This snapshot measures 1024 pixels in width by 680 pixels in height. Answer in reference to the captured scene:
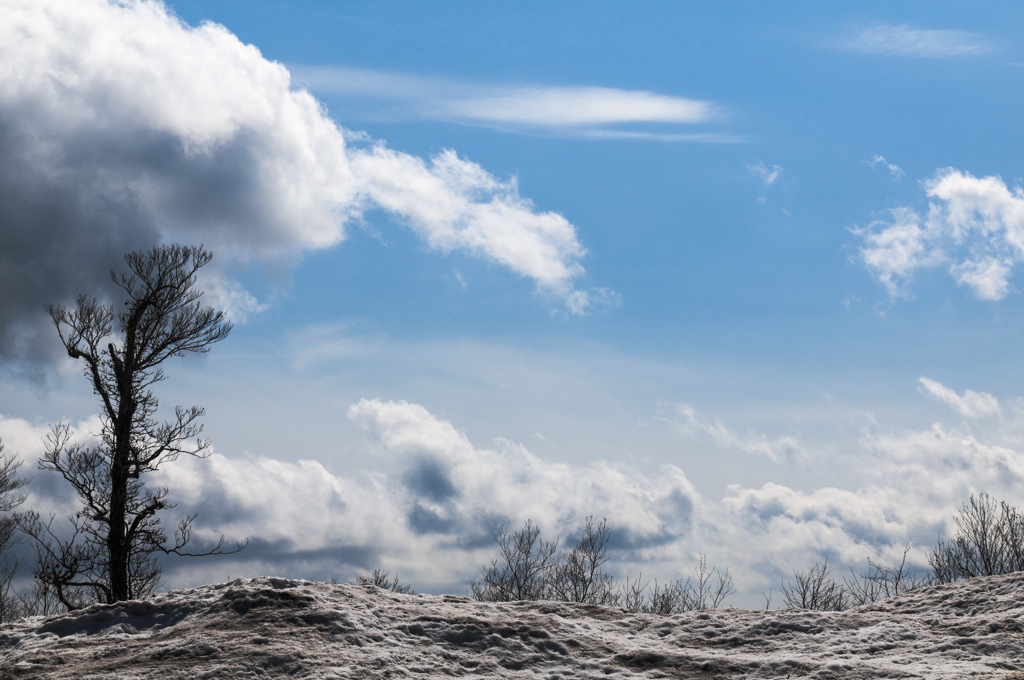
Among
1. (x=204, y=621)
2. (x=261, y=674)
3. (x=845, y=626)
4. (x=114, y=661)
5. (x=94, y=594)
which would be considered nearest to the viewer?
(x=261, y=674)

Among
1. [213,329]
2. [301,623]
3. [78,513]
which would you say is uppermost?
[213,329]

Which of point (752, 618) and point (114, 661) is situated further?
point (752, 618)

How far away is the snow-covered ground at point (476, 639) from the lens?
5910 mm

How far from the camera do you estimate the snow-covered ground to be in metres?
5.91

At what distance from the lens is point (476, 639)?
6.52 metres

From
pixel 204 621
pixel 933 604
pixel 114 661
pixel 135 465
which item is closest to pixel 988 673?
pixel 933 604

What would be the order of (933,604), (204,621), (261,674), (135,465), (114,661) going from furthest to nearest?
(135,465), (933,604), (204,621), (114,661), (261,674)

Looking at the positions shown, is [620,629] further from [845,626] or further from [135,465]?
[135,465]

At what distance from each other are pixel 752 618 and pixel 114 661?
593 centimetres

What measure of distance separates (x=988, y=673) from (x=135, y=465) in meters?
15.1

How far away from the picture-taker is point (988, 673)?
19.2 ft

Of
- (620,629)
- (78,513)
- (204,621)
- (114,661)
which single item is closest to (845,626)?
(620,629)

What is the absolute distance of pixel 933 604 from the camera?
25.2ft

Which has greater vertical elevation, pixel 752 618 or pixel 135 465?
pixel 135 465
